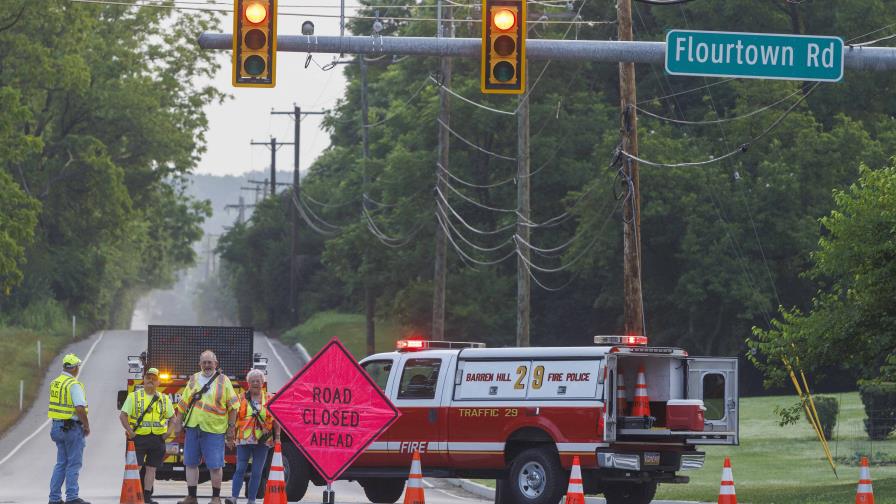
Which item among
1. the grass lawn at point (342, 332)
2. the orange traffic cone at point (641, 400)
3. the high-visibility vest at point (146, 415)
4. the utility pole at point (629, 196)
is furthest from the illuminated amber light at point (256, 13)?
the grass lawn at point (342, 332)

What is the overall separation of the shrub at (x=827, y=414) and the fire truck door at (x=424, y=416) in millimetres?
19360

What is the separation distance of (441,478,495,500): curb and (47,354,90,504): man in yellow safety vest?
27.5 ft

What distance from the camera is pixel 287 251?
8644 cm

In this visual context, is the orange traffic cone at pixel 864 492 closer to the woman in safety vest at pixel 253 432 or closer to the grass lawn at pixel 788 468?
the grass lawn at pixel 788 468

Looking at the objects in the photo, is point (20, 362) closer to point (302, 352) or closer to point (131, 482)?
point (302, 352)

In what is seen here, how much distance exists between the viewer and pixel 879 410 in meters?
36.6

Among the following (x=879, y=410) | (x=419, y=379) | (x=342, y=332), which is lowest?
(x=879, y=410)

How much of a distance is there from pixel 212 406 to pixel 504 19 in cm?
549

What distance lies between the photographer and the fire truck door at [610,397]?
18.9 metres

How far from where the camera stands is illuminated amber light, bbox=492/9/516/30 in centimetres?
1683

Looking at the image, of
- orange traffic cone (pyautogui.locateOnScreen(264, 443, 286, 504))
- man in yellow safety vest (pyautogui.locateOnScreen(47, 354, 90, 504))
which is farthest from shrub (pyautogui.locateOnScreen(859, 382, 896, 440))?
orange traffic cone (pyautogui.locateOnScreen(264, 443, 286, 504))

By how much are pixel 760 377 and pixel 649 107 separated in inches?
440

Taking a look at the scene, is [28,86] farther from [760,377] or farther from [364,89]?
[760,377]

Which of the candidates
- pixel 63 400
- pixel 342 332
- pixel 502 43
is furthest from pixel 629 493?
pixel 342 332
